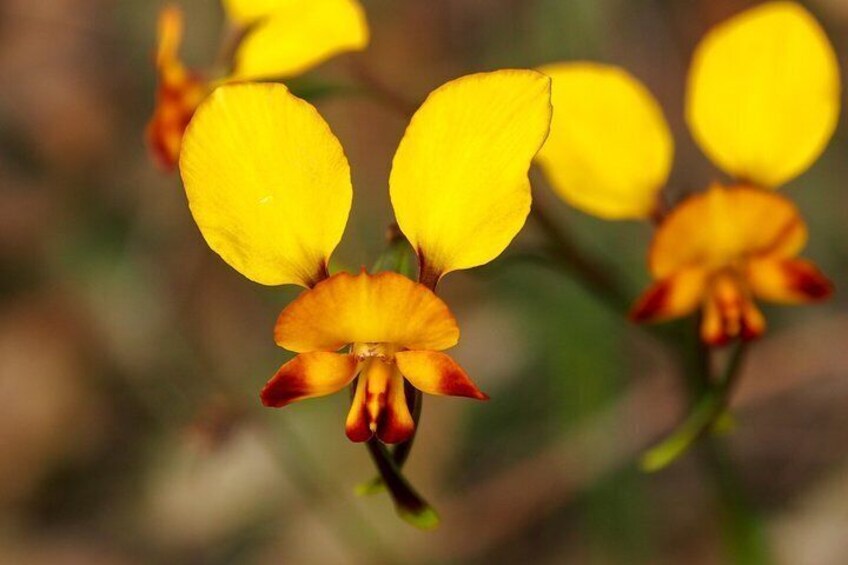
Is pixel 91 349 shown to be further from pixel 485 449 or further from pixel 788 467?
pixel 788 467

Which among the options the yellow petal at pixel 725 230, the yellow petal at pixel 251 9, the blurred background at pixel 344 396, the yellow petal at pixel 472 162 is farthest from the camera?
the blurred background at pixel 344 396

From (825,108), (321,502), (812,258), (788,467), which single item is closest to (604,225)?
(812,258)

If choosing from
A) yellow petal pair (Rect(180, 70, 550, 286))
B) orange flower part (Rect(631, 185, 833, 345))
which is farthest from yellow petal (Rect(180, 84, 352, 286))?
orange flower part (Rect(631, 185, 833, 345))

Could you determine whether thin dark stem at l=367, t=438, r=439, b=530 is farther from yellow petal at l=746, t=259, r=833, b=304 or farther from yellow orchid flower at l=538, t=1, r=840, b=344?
yellow petal at l=746, t=259, r=833, b=304

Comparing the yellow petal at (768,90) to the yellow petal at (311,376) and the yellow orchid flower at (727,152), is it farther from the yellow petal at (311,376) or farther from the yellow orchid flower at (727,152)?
the yellow petal at (311,376)

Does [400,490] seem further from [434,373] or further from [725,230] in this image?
[725,230]

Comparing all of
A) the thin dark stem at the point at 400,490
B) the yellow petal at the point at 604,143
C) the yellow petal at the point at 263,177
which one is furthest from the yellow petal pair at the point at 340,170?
the yellow petal at the point at 604,143

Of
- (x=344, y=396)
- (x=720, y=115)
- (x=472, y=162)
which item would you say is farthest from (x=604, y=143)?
(x=344, y=396)
